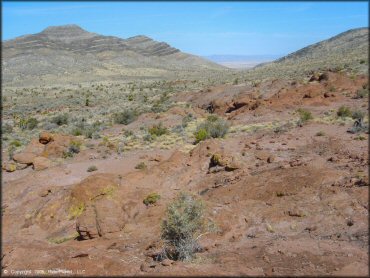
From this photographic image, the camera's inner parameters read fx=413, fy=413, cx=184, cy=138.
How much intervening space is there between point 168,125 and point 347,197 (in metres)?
18.1

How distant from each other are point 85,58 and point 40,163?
99977mm

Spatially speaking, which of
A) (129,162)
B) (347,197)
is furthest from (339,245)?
(129,162)

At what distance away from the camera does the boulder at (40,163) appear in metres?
20.4

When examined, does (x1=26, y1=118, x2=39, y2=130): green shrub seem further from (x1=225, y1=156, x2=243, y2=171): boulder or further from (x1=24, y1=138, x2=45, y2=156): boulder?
(x1=225, y1=156, x2=243, y2=171): boulder

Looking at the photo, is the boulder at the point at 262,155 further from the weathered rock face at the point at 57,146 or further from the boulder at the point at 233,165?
the weathered rock face at the point at 57,146

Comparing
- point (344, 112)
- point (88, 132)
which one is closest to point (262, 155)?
point (344, 112)

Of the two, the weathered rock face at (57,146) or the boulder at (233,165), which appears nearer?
the boulder at (233,165)

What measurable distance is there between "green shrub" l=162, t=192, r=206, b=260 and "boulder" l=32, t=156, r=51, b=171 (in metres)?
12.7

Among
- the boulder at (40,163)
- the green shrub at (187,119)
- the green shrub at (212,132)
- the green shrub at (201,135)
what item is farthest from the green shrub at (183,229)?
the green shrub at (187,119)

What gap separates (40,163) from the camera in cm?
2072

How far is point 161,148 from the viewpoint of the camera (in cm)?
2206

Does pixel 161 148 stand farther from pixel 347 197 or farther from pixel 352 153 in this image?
pixel 347 197

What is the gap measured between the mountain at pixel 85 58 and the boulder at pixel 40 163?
69.6m

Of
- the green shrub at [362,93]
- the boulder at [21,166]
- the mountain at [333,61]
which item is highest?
the mountain at [333,61]
